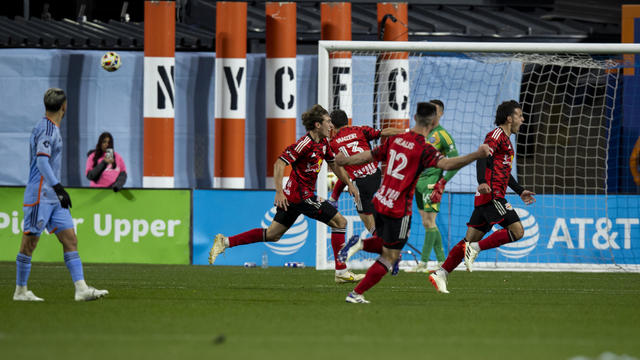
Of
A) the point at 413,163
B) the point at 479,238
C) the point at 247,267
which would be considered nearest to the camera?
the point at 413,163

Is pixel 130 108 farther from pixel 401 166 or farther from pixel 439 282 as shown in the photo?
pixel 401 166

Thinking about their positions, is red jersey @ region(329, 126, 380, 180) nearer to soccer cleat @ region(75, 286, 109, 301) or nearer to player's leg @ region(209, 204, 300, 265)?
player's leg @ region(209, 204, 300, 265)

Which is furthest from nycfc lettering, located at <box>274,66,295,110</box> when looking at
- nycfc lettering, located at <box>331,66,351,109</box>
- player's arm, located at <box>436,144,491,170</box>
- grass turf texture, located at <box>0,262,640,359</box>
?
player's arm, located at <box>436,144,491,170</box>

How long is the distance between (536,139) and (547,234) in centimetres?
367

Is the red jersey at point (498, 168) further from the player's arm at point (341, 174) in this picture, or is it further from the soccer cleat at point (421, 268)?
the soccer cleat at point (421, 268)

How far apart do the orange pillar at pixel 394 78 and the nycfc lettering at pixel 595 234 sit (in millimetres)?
3286

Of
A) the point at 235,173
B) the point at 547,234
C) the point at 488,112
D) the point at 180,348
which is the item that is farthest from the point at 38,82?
the point at 180,348

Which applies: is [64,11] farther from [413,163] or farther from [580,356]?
[580,356]

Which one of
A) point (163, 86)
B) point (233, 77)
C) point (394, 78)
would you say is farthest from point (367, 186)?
point (163, 86)

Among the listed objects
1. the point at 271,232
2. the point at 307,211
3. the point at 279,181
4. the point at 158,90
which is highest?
the point at 158,90

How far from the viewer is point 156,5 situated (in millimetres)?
19203

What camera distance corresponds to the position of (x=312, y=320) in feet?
25.9

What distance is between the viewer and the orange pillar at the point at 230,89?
19406 mm

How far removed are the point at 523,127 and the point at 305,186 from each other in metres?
9.66
